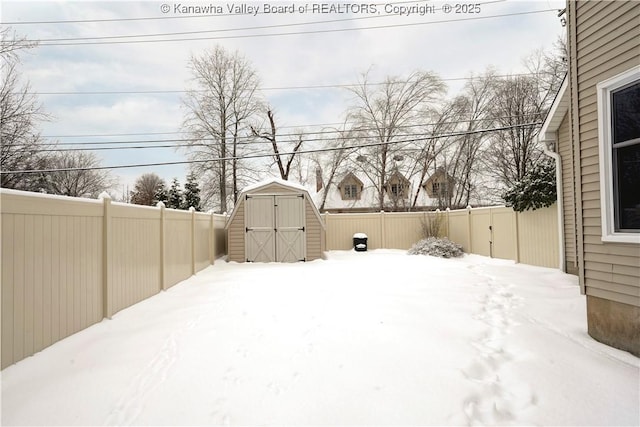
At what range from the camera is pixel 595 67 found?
146 inches

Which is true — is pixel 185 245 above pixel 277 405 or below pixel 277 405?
above

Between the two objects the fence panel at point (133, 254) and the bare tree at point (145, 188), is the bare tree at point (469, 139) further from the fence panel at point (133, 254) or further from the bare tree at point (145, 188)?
the bare tree at point (145, 188)

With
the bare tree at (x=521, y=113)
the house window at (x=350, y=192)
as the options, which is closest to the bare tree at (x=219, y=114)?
the house window at (x=350, y=192)

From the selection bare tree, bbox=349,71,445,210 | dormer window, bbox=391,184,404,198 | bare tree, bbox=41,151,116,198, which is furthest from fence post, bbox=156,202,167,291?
bare tree, bbox=41,151,116,198

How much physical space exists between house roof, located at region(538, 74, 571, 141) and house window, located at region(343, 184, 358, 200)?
56.3ft

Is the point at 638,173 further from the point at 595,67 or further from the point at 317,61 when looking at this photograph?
the point at 317,61

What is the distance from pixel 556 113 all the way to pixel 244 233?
8.09m

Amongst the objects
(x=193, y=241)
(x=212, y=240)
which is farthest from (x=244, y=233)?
(x=193, y=241)

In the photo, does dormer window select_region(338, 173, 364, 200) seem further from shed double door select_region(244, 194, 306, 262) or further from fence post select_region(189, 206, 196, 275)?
fence post select_region(189, 206, 196, 275)

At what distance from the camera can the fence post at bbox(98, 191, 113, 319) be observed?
13.1 feet

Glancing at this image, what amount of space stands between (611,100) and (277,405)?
423 cm

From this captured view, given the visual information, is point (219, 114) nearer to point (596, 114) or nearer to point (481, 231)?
point (481, 231)

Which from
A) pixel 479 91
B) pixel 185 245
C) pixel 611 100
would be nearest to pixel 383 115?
pixel 479 91

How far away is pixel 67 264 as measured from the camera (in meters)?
3.34
